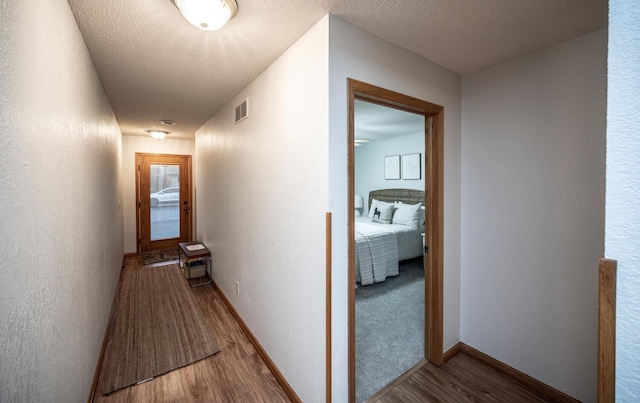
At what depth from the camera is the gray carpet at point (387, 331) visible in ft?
6.66

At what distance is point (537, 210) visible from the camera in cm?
186

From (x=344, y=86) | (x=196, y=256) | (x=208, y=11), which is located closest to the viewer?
(x=208, y=11)

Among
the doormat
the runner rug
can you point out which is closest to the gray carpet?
the runner rug

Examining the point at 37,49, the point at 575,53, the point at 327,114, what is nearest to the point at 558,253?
the point at 575,53

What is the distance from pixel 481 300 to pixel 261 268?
72.7 inches

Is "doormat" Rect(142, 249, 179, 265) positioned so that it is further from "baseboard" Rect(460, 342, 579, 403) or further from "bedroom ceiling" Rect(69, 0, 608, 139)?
"baseboard" Rect(460, 342, 579, 403)

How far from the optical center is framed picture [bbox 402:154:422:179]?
5.18 metres

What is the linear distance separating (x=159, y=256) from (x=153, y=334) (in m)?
3.03

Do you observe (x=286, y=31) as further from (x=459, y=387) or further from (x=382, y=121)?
(x=382, y=121)

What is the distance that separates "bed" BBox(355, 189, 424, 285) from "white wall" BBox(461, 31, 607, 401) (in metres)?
1.51

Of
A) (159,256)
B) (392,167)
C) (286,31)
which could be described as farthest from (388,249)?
(159,256)

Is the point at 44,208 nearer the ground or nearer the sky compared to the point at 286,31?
nearer the ground

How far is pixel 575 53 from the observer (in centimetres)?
167

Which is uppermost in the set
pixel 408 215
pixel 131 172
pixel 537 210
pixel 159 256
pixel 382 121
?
pixel 382 121
